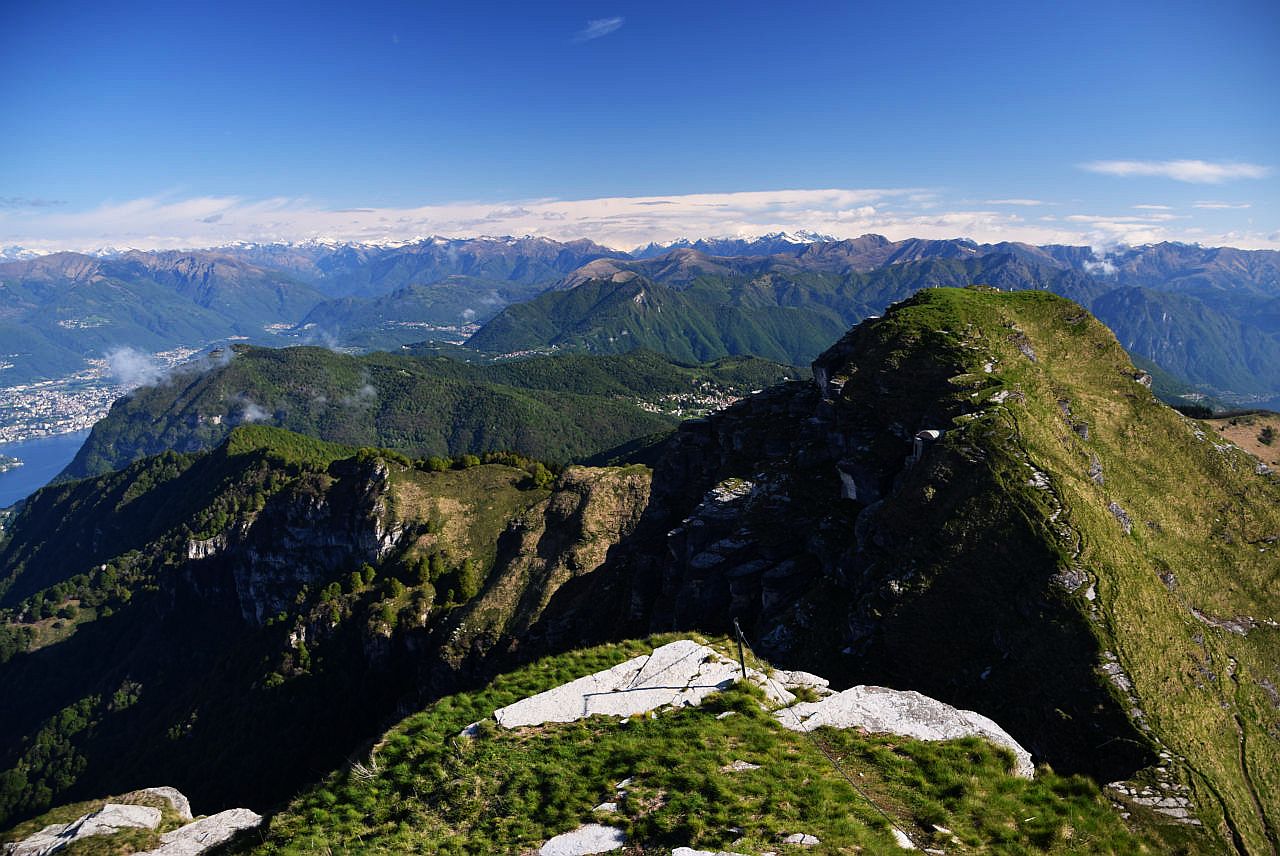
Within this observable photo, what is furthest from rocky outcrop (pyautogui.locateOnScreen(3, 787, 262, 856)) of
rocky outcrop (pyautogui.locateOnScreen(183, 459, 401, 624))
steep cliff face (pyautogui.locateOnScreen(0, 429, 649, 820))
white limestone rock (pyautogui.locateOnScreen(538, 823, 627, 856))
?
rocky outcrop (pyautogui.locateOnScreen(183, 459, 401, 624))

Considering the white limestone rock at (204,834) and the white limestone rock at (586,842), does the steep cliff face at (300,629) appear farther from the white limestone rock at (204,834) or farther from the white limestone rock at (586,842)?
the white limestone rock at (586,842)

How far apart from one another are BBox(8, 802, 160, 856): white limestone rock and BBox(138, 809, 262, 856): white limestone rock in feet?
11.4

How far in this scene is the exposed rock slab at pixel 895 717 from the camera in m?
22.2

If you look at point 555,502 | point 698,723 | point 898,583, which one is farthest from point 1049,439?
point 555,502

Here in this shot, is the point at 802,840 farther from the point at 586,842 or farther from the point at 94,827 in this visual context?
the point at 94,827

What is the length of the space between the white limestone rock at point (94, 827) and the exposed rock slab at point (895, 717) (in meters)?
37.3

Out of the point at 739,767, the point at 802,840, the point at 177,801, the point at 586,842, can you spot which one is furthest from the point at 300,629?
the point at 802,840

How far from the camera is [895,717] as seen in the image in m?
23.3

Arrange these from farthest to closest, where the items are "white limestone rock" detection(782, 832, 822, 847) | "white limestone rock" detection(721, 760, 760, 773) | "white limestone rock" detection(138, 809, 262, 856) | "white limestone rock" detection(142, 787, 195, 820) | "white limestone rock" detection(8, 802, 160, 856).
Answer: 1. "white limestone rock" detection(142, 787, 195, 820)
2. "white limestone rock" detection(8, 802, 160, 856)
3. "white limestone rock" detection(138, 809, 262, 856)
4. "white limestone rock" detection(721, 760, 760, 773)
5. "white limestone rock" detection(782, 832, 822, 847)

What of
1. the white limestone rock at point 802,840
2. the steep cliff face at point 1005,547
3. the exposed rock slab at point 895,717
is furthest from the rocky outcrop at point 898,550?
the white limestone rock at point 802,840

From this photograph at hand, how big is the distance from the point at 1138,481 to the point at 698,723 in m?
47.3

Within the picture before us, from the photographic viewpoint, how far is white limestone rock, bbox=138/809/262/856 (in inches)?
1080

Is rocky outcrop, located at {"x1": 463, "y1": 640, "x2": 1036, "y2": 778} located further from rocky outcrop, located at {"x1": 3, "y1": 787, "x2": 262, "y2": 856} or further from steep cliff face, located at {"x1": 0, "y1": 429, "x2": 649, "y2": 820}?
steep cliff face, located at {"x1": 0, "y1": 429, "x2": 649, "y2": 820}

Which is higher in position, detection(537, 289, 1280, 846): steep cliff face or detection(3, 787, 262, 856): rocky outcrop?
detection(537, 289, 1280, 846): steep cliff face
